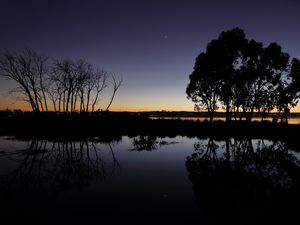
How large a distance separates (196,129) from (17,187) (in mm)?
34484

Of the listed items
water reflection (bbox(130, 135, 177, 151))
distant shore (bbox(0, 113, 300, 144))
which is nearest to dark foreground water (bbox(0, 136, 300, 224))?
water reflection (bbox(130, 135, 177, 151))

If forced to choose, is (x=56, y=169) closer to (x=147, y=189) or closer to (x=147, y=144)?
(x=147, y=189)

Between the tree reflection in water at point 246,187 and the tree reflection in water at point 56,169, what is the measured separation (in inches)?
196

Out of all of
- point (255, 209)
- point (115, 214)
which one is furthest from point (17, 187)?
point (255, 209)

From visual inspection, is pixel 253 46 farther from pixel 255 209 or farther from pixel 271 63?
pixel 255 209

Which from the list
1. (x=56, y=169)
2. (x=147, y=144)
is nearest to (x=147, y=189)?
(x=56, y=169)

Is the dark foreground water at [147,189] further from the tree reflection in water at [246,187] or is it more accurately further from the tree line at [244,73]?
the tree line at [244,73]

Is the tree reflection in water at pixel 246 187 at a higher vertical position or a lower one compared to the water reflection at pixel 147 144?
lower

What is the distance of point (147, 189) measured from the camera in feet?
32.8

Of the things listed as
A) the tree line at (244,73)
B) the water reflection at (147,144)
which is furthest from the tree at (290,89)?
the water reflection at (147,144)

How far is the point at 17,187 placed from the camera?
32.3 ft

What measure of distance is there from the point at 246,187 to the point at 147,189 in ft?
13.2

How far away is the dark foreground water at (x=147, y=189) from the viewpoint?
7.11 meters

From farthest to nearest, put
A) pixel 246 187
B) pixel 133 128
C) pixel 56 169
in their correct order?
pixel 133 128 → pixel 56 169 → pixel 246 187
